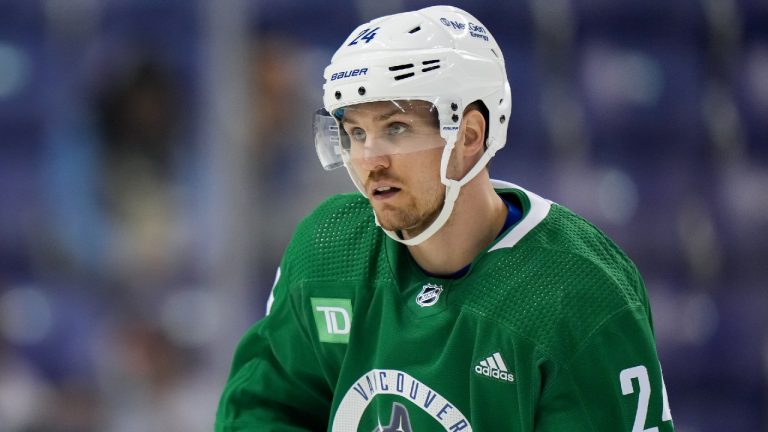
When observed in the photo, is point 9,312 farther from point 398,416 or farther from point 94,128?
point 398,416

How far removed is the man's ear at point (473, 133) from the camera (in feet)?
5.97

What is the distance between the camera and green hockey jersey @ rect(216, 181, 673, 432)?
1.69 meters

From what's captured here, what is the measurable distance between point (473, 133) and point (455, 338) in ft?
1.11

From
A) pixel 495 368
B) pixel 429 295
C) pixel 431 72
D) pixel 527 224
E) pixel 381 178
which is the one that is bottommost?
pixel 495 368

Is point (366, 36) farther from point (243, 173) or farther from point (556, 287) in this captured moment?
point (243, 173)

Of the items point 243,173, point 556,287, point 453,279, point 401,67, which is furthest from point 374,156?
point 243,173

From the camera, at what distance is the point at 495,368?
5.65 feet

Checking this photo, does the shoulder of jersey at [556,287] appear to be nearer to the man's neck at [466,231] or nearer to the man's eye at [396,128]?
the man's neck at [466,231]

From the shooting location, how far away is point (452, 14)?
184cm

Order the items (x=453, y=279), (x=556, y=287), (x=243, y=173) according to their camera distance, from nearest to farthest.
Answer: (x=556, y=287)
(x=453, y=279)
(x=243, y=173)

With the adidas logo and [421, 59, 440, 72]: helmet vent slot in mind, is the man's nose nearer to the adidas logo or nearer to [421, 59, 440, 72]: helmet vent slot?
[421, 59, 440, 72]: helmet vent slot

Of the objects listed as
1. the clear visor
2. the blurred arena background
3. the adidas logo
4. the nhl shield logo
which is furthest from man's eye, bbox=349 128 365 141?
the blurred arena background

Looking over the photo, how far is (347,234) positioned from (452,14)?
43 cm

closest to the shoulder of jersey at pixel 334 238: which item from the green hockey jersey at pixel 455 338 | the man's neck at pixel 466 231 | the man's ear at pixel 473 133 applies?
the green hockey jersey at pixel 455 338
